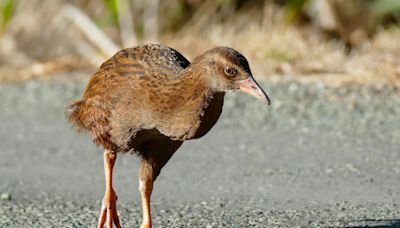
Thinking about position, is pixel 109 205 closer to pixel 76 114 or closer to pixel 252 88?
pixel 76 114

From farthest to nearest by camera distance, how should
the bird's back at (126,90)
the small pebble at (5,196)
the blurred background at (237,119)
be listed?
the small pebble at (5,196), the blurred background at (237,119), the bird's back at (126,90)

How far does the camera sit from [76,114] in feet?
25.0

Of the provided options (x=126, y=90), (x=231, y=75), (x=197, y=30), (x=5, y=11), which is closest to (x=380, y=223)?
(x=231, y=75)

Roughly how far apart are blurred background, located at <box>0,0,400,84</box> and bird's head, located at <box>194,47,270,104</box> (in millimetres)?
7004

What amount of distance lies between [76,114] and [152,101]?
112cm

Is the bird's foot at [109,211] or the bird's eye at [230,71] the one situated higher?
the bird's eye at [230,71]

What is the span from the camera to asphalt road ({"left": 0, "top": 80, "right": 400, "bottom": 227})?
773cm

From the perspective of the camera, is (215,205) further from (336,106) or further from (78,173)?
(336,106)

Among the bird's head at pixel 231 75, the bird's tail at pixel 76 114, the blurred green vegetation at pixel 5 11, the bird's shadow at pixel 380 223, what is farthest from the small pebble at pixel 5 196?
the blurred green vegetation at pixel 5 11

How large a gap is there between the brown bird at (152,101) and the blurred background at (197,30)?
21.0 feet

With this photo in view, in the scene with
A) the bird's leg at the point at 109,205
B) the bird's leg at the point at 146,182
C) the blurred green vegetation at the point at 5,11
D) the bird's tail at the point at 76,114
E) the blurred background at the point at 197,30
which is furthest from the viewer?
the blurred green vegetation at the point at 5,11

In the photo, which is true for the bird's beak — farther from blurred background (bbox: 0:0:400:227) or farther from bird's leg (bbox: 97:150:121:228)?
bird's leg (bbox: 97:150:121:228)

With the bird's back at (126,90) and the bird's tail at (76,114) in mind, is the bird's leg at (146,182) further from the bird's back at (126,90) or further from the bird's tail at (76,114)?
the bird's tail at (76,114)

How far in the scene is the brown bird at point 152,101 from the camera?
21.2ft
